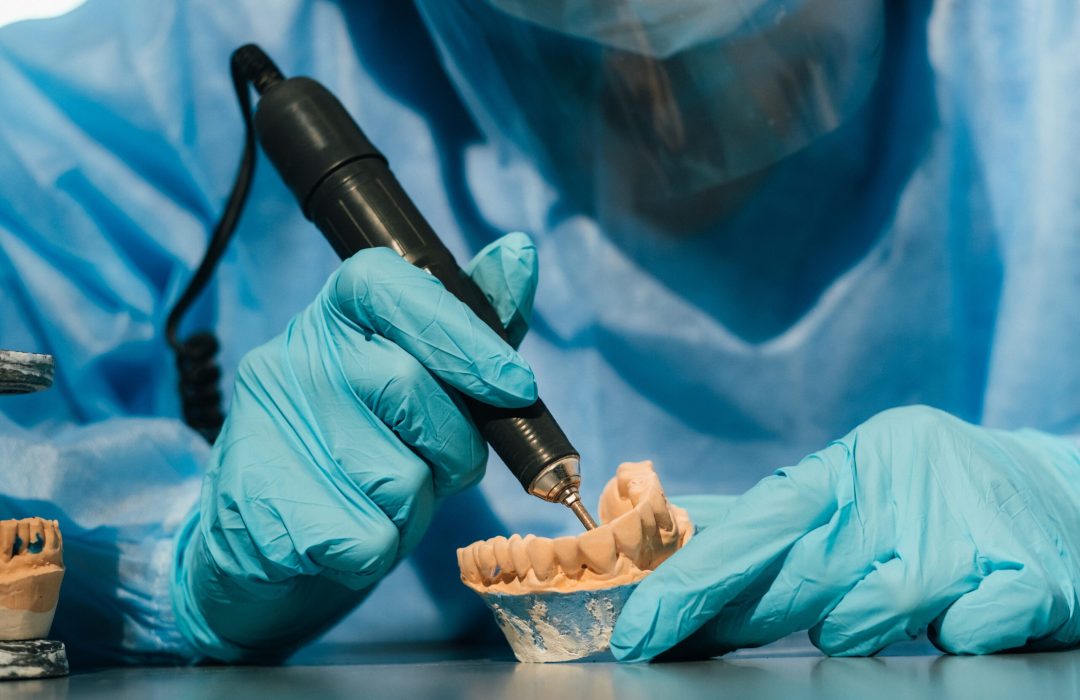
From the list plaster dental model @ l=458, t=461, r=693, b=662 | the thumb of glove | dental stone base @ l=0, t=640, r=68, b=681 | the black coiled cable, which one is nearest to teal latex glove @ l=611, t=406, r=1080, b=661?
plaster dental model @ l=458, t=461, r=693, b=662

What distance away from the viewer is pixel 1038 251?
1282 millimetres

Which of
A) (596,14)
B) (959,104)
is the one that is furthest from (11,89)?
(959,104)

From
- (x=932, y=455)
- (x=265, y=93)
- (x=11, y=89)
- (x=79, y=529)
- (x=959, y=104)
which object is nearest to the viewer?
(x=932, y=455)

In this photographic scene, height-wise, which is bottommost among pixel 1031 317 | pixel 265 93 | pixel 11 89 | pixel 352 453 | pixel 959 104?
pixel 1031 317

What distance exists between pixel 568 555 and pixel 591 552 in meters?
0.02

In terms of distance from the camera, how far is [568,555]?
83 centimetres

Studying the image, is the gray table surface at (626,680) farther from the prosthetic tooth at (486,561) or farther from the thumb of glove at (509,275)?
the thumb of glove at (509,275)

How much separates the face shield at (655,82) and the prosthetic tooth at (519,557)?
62cm

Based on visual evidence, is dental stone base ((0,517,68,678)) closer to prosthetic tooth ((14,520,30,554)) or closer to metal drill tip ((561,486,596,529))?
prosthetic tooth ((14,520,30,554))

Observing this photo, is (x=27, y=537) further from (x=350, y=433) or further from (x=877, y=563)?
(x=877, y=563)

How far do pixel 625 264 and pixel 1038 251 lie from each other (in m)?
0.45

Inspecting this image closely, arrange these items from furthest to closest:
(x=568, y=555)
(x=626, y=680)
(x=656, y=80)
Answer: (x=656, y=80) → (x=568, y=555) → (x=626, y=680)

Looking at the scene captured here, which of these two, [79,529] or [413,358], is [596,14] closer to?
[413,358]

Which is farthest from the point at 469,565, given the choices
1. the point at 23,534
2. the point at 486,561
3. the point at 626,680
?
the point at 23,534
